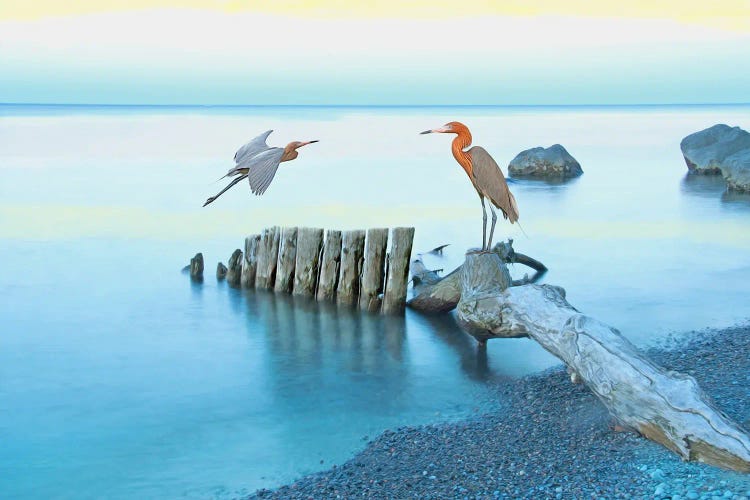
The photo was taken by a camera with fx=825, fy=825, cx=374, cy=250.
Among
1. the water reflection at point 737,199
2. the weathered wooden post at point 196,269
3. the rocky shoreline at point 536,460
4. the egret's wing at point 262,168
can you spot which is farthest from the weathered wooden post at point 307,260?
the water reflection at point 737,199

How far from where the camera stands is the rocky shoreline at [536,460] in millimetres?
4875

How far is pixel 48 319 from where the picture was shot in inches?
383

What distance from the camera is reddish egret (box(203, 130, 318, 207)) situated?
6.71 meters

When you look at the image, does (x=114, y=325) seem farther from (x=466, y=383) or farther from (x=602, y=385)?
(x=602, y=385)

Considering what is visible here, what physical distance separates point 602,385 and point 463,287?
8.60 ft

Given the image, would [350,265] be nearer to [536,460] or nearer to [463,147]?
[463,147]

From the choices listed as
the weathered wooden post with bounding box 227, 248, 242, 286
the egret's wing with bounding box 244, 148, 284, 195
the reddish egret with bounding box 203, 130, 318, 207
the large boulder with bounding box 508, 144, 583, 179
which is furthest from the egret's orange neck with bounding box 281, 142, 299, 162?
the large boulder with bounding box 508, 144, 583, 179

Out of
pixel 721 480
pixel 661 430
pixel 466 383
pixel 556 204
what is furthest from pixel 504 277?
pixel 556 204

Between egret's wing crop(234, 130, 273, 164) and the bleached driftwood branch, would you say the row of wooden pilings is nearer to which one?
the bleached driftwood branch

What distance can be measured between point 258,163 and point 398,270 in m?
2.63

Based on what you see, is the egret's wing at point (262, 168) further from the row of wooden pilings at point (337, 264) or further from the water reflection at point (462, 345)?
the water reflection at point (462, 345)

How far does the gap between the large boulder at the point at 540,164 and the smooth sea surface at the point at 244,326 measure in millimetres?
2681

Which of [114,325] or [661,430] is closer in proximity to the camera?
[661,430]

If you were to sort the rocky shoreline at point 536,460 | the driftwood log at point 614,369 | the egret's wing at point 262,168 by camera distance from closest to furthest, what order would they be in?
the rocky shoreline at point 536,460 → the driftwood log at point 614,369 → the egret's wing at point 262,168
